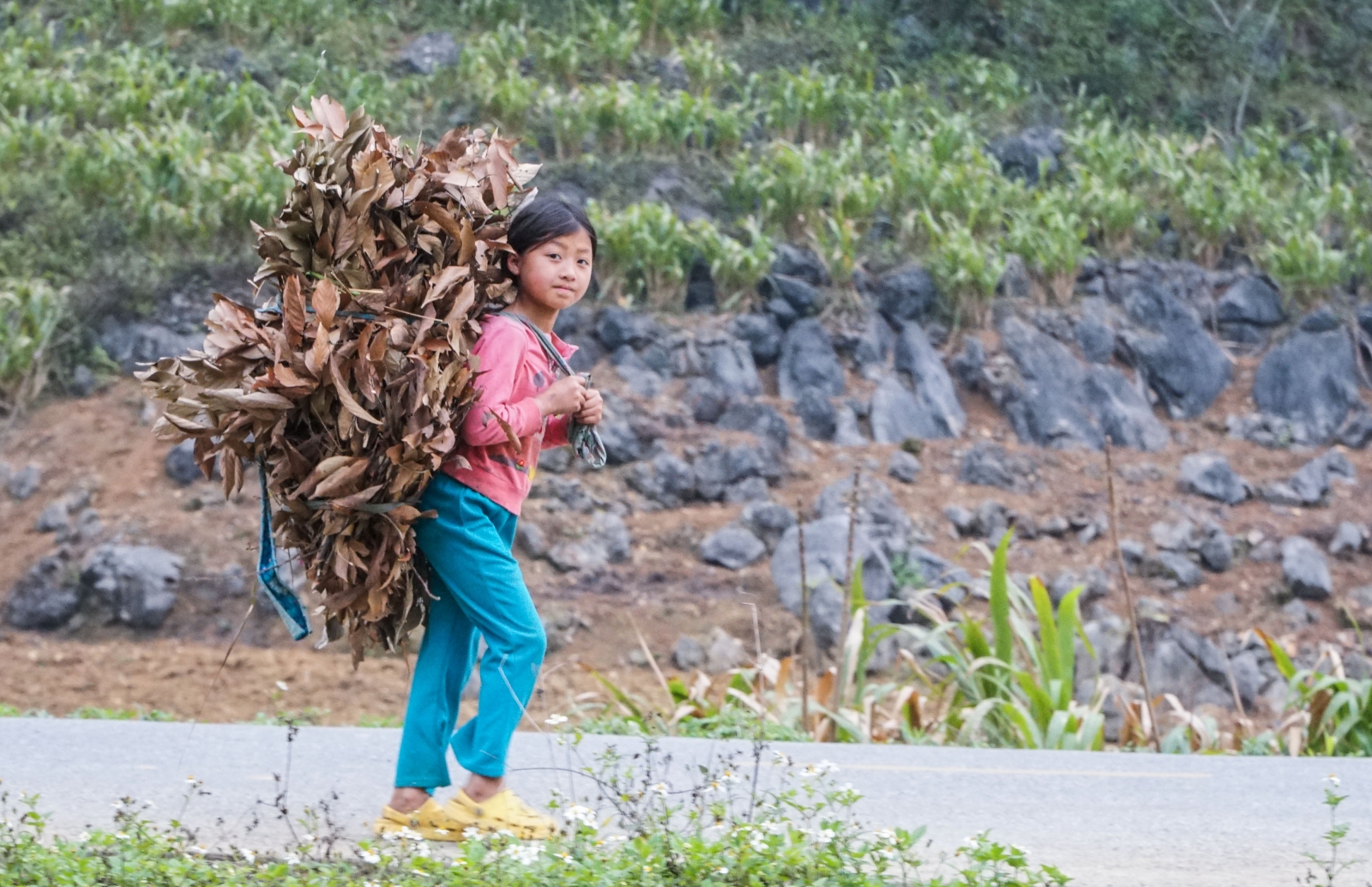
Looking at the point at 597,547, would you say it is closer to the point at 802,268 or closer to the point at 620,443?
the point at 620,443

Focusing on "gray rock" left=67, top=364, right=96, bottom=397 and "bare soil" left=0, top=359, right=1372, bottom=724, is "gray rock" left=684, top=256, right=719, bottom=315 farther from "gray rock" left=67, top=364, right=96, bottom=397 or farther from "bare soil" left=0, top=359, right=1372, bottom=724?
"gray rock" left=67, top=364, right=96, bottom=397

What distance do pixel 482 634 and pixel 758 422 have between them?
8.15m

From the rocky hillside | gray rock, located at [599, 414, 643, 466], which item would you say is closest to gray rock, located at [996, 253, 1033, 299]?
the rocky hillside

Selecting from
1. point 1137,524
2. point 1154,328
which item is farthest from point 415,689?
point 1154,328

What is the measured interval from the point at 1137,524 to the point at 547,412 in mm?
8921

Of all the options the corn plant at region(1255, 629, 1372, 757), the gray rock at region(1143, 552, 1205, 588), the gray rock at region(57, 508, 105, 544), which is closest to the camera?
the corn plant at region(1255, 629, 1372, 757)

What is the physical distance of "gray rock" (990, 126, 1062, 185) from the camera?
15.1 m

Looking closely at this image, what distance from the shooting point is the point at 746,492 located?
A: 11.3 metres

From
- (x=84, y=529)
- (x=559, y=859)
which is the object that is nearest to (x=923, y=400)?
(x=84, y=529)

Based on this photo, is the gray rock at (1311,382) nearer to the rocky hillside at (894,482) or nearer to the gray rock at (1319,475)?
the rocky hillside at (894,482)

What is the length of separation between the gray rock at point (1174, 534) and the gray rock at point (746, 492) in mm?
3002

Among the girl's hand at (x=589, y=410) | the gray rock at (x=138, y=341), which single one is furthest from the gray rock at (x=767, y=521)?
the girl's hand at (x=589, y=410)

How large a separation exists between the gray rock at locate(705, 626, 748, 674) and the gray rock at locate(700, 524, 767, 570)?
0.87 meters

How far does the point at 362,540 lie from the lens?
12.0ft
